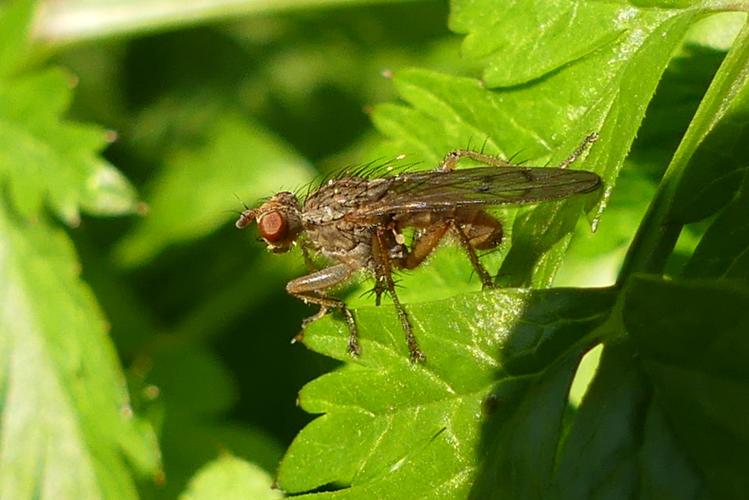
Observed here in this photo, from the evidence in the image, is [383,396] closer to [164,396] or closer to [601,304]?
[601,304]

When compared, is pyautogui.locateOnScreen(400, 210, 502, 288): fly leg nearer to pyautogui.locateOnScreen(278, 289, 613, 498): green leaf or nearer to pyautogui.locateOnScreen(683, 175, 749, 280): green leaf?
pyautogui.locateOnScreen(278, 289, 613, 498): green leaf

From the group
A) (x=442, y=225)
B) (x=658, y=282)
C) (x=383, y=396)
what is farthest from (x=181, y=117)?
(x=658, y=282)

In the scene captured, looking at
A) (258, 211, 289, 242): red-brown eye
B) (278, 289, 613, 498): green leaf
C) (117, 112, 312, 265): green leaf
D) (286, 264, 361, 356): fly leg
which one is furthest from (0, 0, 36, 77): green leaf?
(278, 289, 613, 498): green leaf

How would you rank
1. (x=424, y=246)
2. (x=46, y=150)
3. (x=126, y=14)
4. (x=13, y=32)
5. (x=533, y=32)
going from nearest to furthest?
(x=533, y=32) → (x=424, y=246) → (x=46, y=150) → (x=13, y=32) → (x=126, y=14)

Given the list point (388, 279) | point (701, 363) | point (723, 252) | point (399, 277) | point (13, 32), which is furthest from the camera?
point (13, 32)

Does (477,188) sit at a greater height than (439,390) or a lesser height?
greater

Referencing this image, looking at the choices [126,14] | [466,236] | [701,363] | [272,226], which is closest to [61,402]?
[272,226]

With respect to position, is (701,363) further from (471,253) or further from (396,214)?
(396,214)
